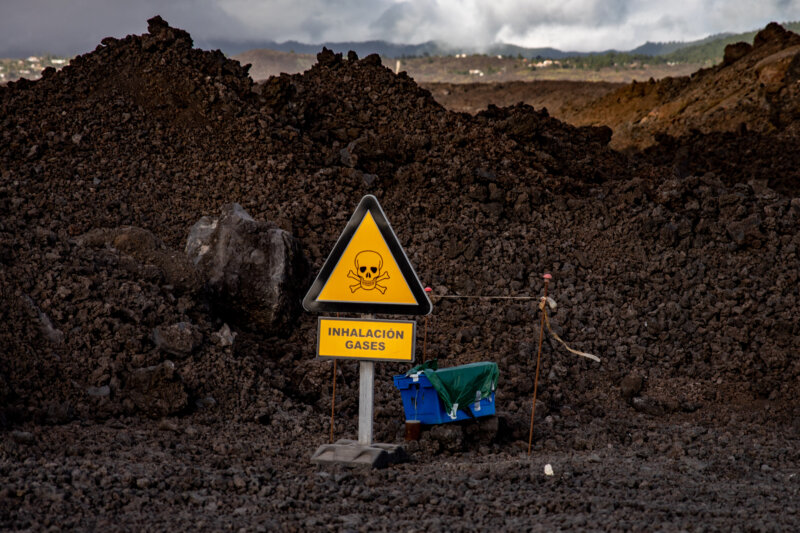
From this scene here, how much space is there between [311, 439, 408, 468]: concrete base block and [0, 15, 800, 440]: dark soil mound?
4.23 ft

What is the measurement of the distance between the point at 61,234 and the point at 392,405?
4214mm

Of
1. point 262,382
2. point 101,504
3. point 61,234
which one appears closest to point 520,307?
point 262,382

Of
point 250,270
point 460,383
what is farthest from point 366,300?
point 250,270

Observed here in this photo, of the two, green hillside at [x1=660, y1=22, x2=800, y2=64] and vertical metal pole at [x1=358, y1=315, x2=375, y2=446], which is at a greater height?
green hillside at [x1=660, y1=22, x2=800, y2=64]

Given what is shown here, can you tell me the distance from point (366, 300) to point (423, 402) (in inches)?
59.8

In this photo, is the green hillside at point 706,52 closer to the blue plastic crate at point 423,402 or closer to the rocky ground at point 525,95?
the rocky ground at point 525,95

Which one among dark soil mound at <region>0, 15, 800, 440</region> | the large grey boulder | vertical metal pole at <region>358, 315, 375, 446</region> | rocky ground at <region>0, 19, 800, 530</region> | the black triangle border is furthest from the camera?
the large grey boulder

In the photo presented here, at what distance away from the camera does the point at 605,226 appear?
10898 mm

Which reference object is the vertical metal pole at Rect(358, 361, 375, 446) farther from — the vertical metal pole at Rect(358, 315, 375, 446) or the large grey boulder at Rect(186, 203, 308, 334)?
the large grey boulder at Rect(186, 203, 308, 334)

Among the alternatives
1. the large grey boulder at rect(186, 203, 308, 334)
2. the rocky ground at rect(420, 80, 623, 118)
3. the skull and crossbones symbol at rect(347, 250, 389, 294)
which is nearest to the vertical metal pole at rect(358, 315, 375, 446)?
the skull and crossbones symbol at rect(347, 250, 389, 294)

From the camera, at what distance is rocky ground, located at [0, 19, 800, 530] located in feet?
15.9

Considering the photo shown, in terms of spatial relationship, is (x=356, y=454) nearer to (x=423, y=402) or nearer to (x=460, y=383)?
(x=423, y=402)

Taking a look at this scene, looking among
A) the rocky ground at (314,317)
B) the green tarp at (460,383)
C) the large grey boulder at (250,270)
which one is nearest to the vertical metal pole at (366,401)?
the rocky ground at (314,317)

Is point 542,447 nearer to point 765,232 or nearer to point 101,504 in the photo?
point 101,504
